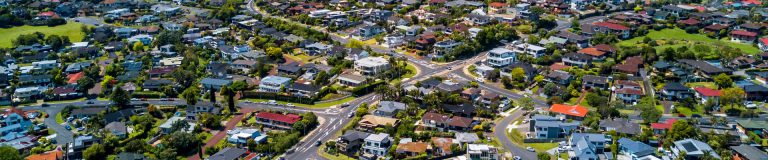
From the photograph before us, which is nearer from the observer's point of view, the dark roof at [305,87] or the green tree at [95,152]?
the green tree at [95,152]

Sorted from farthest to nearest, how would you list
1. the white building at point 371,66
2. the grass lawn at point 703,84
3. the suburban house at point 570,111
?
the white building at point 371,66, the grass lawn at point 703,84, the suburban house at point 570,111

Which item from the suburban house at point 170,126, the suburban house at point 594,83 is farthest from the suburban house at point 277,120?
the suburban house at point 594,83

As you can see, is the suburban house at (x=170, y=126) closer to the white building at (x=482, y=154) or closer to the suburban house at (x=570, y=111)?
the white building at (x=482, y=154)

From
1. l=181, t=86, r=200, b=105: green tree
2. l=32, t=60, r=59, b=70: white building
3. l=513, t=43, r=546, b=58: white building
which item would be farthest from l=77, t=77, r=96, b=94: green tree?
l=513, t=43, r=546, b=58: white building

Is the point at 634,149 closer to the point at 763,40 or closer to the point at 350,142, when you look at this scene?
the point at 350,142

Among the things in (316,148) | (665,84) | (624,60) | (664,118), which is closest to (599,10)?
(624,60)

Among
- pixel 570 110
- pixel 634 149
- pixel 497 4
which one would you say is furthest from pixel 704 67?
pixel 497 4

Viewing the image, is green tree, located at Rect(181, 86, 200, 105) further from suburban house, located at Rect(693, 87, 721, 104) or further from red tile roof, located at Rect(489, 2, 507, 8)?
red tile roof, located at Rect(489, 2, 507, 8)
